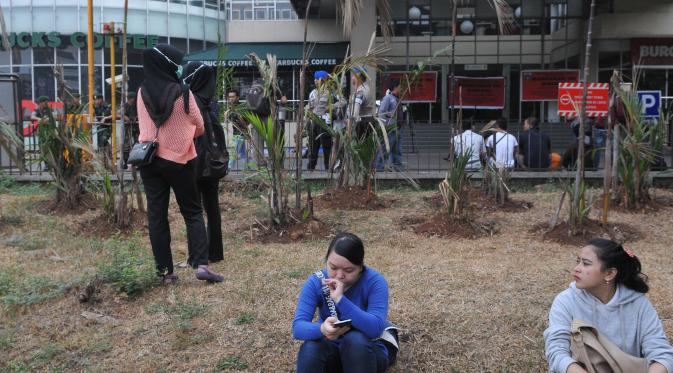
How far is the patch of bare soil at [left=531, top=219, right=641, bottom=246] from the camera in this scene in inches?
256

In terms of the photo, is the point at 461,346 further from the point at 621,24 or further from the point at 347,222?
the point at 621,24

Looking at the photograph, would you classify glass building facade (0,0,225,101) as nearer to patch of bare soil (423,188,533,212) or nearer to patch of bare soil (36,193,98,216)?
patch of bare soil (36,193,98,216)

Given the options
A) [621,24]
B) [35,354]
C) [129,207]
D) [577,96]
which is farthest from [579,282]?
[621,24]

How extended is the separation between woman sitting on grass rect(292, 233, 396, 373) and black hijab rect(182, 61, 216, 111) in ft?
8.04

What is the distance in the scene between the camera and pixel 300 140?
6.89 meters

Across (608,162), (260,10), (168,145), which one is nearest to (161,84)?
(168,145)

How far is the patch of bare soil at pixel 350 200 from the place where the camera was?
8.06 m

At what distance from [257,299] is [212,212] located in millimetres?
1053

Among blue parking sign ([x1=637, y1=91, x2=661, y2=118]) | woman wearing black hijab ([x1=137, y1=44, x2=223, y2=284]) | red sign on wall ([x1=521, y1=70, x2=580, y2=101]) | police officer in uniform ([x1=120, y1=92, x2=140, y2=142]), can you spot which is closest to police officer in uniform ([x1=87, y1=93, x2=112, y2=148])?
police officer in uniform ([x1=120, y1=92, x2=140, y2=142])

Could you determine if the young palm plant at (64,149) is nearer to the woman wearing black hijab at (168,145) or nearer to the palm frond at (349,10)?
the woman wearing black hijab at (168,145)

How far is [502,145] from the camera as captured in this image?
31.4ft

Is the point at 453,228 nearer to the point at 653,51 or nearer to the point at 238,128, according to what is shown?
the point at 238,128

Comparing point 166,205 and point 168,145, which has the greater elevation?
point 168,145

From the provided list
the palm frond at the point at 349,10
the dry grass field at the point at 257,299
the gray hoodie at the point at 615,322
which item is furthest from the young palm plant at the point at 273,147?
the gray hoodie at the point at 615,322
